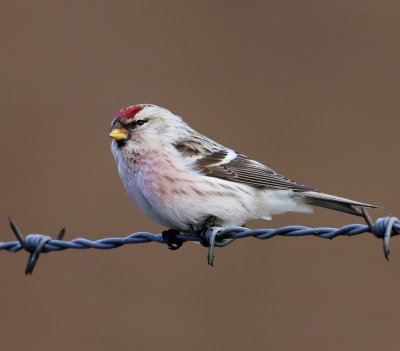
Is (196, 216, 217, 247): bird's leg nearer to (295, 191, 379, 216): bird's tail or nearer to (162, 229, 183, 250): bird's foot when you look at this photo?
(162, 229, 183, 250): bird's foot

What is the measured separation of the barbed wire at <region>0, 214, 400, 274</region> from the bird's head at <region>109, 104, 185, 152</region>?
1.96ft

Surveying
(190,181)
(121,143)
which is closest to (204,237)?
(190,181)

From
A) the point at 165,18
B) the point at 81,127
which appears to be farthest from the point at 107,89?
the point at 165,18

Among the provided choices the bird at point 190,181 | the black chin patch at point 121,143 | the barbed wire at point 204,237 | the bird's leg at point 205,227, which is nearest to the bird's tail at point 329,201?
the bird at point 190,181

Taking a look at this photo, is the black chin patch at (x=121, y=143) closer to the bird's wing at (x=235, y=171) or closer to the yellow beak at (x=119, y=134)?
the yellow beak at (x=119, y=134)

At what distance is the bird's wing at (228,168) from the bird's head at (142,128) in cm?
14

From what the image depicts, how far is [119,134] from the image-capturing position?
5605 millimetres

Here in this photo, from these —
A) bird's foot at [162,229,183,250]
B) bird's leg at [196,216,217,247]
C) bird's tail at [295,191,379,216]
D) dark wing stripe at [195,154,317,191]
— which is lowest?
bird's foot at [162,229,183,250]

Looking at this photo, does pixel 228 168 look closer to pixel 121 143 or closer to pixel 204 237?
pixel 121 143

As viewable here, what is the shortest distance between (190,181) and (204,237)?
0.50 meters

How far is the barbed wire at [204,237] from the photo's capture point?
148 inches

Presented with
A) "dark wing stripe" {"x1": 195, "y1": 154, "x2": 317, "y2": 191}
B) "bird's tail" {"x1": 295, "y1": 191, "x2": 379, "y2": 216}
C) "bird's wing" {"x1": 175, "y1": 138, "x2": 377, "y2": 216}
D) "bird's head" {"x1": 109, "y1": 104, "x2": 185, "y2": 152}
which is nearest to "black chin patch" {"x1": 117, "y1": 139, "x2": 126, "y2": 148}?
"bird's head" {"x1": 109, "y1": 104, "x2": 185, "y2": 152}

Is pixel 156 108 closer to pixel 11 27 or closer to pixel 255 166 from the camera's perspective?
pixel 255 166

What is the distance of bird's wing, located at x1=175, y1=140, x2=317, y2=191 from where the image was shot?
5570 millimetres
